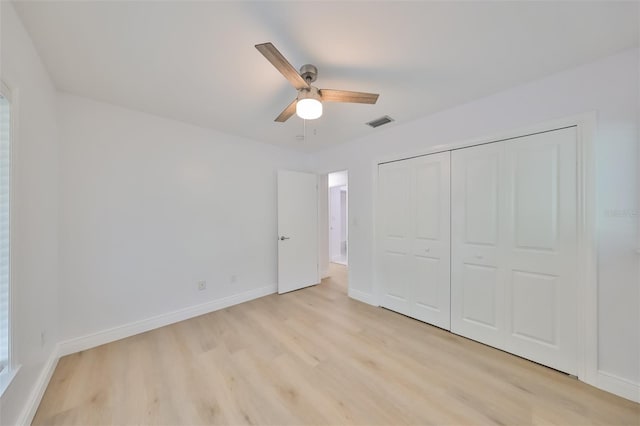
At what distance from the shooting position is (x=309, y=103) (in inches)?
63.7

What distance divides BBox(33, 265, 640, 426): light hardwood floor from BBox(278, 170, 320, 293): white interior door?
1.26 m

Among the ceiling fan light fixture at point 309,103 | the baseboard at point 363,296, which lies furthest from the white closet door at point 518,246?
the ceiling fan light fixture at point 309,103

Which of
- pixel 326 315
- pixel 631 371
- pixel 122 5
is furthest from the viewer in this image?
pixel 326 315

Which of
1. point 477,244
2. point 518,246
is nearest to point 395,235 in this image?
point 477,244

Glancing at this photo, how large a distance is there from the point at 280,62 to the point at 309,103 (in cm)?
32

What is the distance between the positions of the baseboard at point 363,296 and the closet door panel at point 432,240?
585 mm

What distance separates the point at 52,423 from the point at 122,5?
256cm

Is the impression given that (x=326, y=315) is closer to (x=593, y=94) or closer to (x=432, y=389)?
(x=432, y=389)

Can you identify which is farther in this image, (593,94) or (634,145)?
(593,94)

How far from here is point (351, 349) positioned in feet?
7.22

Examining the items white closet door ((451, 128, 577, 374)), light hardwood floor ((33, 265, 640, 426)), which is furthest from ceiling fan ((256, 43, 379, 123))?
light hardwood floor ((33, 265, 640, 426))

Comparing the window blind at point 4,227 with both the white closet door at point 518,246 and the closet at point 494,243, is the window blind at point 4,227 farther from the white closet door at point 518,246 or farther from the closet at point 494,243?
the white closet door at point 518,246

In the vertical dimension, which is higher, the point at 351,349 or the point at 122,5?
the point at 122,5

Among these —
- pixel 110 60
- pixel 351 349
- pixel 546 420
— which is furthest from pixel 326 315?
pixel 110 60
